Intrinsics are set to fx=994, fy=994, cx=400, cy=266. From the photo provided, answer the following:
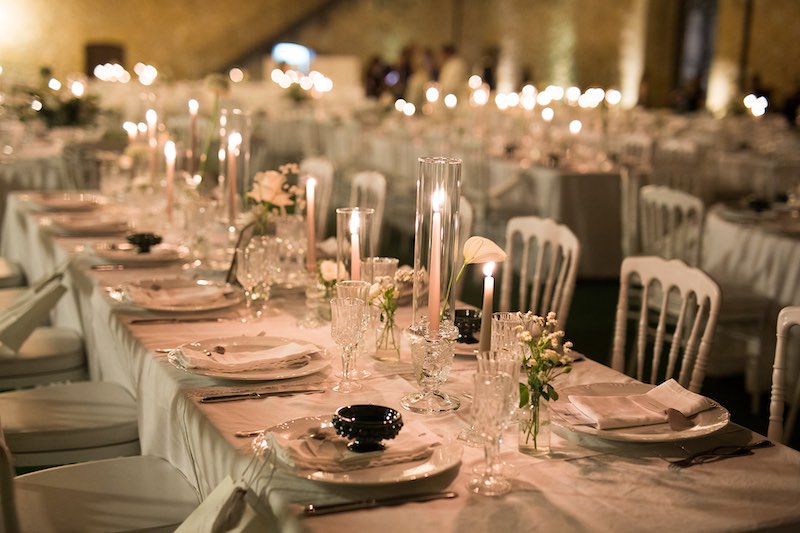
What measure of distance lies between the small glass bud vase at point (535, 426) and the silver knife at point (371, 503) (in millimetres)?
273

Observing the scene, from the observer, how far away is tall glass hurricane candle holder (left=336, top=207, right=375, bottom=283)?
7.99 ft

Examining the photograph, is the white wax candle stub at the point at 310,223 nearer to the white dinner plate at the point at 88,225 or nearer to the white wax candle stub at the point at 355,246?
the white wax candle stub at the point at 355,246

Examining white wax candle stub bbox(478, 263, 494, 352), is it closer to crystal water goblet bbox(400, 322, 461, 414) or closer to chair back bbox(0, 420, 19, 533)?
crystal water goblet bbox(400, 322, 461, 414)

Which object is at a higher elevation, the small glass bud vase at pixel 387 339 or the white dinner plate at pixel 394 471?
the small glass bud vase at pixel 387 339

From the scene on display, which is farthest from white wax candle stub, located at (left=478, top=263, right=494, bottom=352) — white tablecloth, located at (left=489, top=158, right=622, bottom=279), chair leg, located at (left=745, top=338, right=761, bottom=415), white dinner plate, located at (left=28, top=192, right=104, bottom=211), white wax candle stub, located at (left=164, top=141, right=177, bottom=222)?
white tablecloth, located at (left=489, top=158, right=622, bottom=279)

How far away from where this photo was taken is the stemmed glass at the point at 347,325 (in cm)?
209

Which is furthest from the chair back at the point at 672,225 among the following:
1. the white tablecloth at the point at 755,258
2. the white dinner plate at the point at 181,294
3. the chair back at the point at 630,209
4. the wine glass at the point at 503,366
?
the wine glass at the point at 503,366

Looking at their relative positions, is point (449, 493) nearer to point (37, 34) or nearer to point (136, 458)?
point (136, 458)

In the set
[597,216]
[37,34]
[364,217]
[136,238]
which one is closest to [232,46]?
[37,34]

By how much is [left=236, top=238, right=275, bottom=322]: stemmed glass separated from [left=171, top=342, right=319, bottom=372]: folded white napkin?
436mm

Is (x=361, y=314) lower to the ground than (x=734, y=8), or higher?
lower

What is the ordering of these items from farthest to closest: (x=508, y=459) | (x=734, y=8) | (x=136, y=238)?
(x=734, y=8) < (x=136, y=238) < (x=508, y=459)

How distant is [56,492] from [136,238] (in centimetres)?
143

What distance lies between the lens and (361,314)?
2.12 metres
